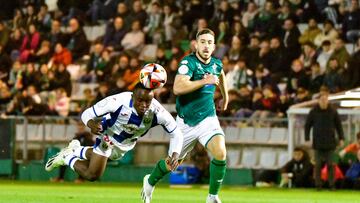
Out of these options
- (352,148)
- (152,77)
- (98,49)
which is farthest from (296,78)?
(152,77)

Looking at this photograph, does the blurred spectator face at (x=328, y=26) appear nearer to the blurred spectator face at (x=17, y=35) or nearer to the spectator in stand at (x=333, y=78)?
the spectator in stand at (x=333, y=78)

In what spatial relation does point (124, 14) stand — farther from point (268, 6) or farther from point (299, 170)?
point (299, 170)

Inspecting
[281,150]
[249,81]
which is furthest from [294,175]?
[249,81]

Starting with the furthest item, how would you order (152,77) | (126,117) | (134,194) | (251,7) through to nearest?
(251,7), (134,194), (126,117), (152,77)

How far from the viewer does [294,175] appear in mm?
24156

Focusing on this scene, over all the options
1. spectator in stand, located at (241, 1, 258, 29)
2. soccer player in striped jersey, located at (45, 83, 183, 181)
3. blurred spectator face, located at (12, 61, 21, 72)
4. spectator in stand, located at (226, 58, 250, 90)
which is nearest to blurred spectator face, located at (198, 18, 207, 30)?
spectator in stand, located at (241, 1, 258, 29)

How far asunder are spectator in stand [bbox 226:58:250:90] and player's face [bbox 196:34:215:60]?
1068 cm

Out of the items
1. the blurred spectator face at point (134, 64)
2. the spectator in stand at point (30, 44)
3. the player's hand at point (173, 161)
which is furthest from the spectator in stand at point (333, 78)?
the player's hand at point (173, 161)

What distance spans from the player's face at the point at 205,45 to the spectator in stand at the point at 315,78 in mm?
10100

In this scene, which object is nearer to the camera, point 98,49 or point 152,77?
point 152,77

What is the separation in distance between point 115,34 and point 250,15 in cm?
391

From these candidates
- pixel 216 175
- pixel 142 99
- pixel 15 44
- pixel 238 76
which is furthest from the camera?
pixel 15 44

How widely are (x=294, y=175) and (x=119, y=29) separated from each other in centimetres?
805

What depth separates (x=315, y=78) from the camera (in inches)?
1006
